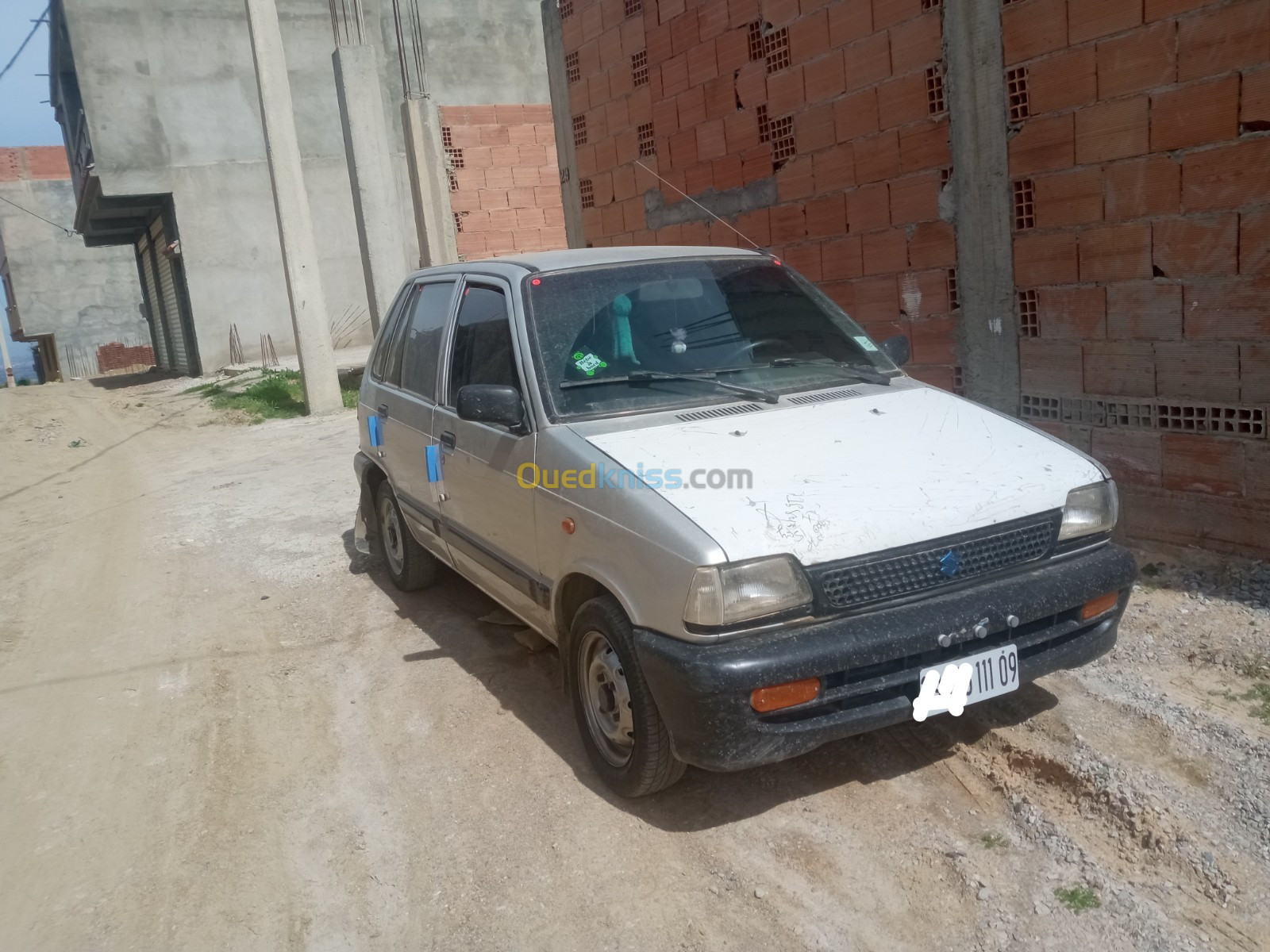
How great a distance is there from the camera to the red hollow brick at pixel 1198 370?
4805 millimetres

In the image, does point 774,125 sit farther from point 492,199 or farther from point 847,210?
point 492,199

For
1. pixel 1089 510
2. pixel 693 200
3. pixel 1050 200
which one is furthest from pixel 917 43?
pixel 1089 510

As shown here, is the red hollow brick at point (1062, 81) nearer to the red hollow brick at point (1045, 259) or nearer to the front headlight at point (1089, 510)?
the red hollow brick at point (1045, 259)

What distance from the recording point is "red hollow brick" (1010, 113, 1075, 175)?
5387mm

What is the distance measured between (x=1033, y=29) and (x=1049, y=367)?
1.79 metres

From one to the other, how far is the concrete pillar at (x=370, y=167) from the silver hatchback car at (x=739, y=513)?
10.4m

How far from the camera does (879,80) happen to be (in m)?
6.48

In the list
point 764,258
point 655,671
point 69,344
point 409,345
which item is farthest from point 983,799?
point 69,344

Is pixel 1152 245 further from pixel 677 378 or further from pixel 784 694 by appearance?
pixel 784 694

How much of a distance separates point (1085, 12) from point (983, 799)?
13.2 feet

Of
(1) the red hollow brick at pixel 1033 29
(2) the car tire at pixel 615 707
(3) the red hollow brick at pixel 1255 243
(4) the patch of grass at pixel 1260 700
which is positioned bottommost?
(4) the patch of grass at pixel 1260 700

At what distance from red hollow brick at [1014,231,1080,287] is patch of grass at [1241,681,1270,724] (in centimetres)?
243

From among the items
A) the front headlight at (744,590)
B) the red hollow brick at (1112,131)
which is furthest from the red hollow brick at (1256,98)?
the front headlight at (744,590)

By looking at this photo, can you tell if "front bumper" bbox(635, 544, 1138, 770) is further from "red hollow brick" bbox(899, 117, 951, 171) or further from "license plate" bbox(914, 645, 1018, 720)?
"red hollow brick" bbox(899, 117, 951, 171)
